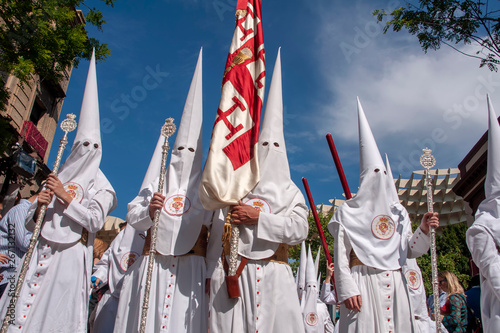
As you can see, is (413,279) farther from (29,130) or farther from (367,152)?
(29,130)

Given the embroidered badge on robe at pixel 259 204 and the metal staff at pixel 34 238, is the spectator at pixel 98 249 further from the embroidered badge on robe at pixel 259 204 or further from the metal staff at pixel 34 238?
the embroidered badge on robe at pixel 259 204

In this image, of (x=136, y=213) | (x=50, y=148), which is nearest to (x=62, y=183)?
(x=136, y=213)

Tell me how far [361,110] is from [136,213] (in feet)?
11.9

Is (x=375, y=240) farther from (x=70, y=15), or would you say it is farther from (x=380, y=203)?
(x=70, y=15)

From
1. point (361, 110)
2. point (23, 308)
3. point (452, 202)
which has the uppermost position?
point (452, 202)

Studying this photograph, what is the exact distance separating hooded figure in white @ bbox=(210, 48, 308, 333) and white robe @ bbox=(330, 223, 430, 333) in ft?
2.87

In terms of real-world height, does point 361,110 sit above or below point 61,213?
above

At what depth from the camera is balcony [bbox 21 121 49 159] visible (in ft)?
53.3

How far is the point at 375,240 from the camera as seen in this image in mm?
4758

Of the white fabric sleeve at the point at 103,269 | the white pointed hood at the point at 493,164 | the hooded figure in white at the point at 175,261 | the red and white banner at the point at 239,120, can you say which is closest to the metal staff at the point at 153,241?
the hooded figure in white at the point at 175,261

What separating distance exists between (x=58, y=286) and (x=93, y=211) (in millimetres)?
843

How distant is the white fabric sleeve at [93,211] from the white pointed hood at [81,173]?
11cm

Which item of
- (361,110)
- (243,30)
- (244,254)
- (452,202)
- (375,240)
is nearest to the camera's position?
(244,254)

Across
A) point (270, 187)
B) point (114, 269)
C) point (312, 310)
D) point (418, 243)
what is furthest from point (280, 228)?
point (312, 310)
